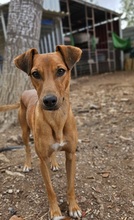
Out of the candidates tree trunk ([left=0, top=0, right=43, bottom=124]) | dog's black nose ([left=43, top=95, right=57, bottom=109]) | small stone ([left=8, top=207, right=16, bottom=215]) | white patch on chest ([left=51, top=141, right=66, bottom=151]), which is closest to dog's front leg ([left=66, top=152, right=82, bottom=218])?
white patch on chest ([left=51, top=141, right=66, bottom=151])

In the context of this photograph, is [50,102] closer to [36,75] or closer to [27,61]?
[36,75]

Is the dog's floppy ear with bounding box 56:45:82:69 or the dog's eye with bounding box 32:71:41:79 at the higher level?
the dog's floppy ear with bounding box 56:45:82:69

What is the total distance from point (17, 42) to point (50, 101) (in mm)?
2971

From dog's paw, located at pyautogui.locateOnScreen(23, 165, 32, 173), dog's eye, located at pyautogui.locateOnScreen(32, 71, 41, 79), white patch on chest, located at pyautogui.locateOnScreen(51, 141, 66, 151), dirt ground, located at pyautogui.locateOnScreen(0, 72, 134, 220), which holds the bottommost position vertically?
dirt ground, located at pyautogui.locateOnScreen(0, 72, 134, 220)

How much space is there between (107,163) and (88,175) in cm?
41

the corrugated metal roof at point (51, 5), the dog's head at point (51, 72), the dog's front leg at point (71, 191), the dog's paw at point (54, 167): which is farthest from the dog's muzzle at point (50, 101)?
the corrugated metal roof at point (51, 5)

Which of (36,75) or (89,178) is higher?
(36,75)

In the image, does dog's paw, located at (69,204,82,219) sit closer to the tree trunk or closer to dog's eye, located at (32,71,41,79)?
dog's eye, located at (32,71,41,79)

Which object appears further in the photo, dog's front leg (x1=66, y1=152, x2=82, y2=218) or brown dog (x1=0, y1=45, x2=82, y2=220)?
dog's front leg (x1=66, y1=152, x2=82, y2=218)

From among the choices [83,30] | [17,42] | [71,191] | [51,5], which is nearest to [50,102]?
[71,191]

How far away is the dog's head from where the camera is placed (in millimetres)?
1868

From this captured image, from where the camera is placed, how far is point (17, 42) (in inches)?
173

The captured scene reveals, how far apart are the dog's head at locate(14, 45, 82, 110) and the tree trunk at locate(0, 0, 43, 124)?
7.46ft

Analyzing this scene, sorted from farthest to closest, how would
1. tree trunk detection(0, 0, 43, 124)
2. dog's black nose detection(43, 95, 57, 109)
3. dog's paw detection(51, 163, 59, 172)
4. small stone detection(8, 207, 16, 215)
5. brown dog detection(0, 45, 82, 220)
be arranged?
tree trunk detection(0, 0, 43, 124)
dog's paw detection(51, 163, 59, 172)
small stone detection(8, 207, 16, 215)
brown dog detection(0, 45, 82, 220)
dog's black nose detection(43, 95, 57, 109)
